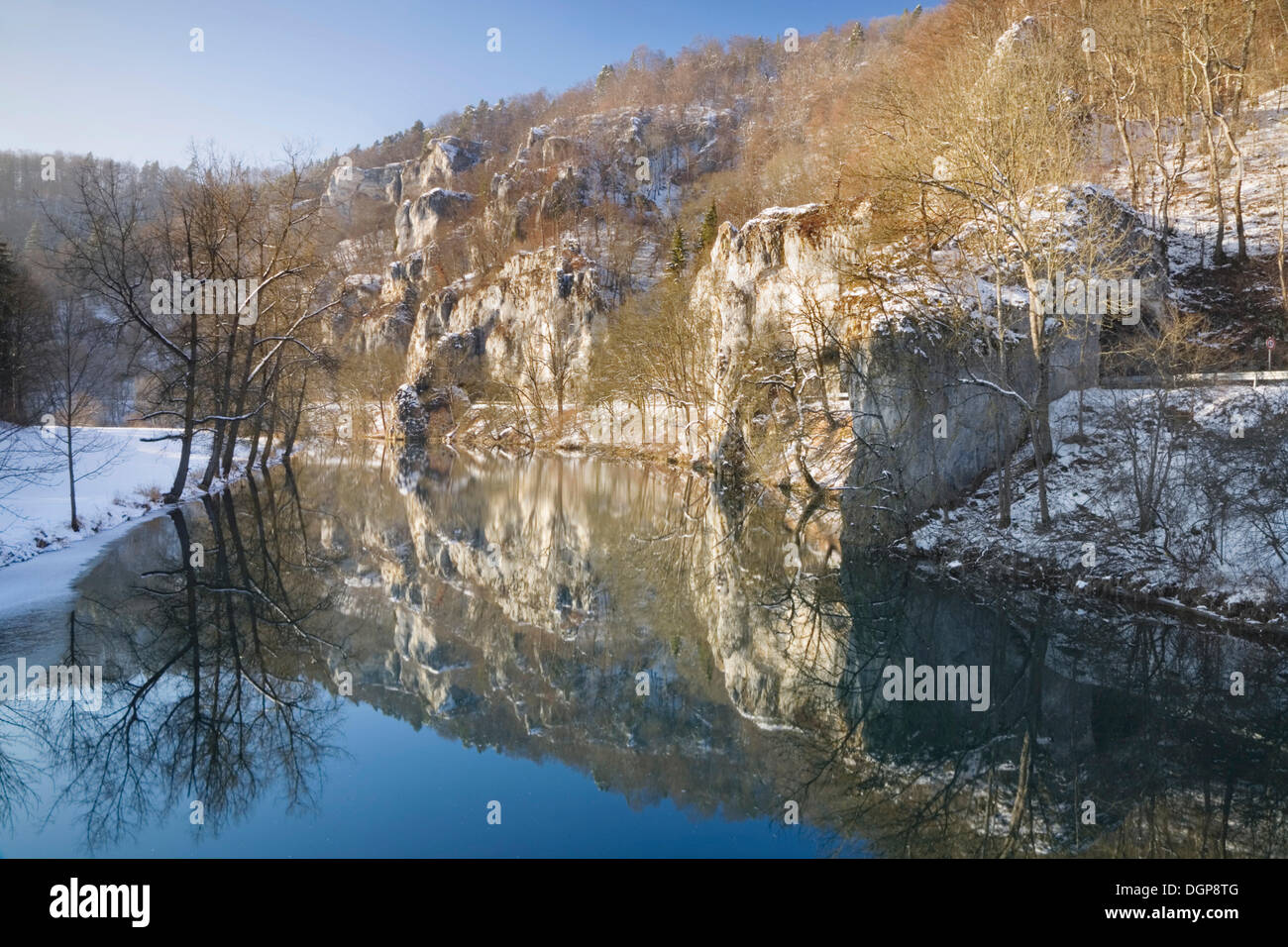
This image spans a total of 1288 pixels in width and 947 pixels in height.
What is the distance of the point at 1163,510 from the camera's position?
1448 cm

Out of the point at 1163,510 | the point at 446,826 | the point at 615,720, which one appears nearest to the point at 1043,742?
the point at 615,720

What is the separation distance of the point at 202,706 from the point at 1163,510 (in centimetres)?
1676

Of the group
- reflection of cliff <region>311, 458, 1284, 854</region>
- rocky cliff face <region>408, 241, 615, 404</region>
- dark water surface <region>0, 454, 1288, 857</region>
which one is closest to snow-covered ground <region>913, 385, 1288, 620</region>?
dark water surface <region>0, 454, 1288, 857</region>

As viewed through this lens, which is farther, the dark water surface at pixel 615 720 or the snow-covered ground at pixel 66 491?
the snow-covered ground at pixel 66 491

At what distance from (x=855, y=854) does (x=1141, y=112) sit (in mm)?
46974

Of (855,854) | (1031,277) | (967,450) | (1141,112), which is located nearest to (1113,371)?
(967,450)

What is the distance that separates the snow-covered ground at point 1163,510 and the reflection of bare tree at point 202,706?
528 inches

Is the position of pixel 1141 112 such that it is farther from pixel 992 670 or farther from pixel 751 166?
pixel 751 166

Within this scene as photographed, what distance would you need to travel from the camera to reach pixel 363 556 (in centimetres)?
1727

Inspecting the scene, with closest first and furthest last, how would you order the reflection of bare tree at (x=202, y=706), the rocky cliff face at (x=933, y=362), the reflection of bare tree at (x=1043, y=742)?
the reflection of bare tree at (x=1043, y=742) < the reflection of bare tree at (x=202, y=706) < the rocky cliff face at (x=933, y=362)

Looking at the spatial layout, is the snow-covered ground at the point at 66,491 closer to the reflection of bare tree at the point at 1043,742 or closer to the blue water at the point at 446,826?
the blue water at the point at 446,826

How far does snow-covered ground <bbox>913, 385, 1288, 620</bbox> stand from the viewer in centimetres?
1228

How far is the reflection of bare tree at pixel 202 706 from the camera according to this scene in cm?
668

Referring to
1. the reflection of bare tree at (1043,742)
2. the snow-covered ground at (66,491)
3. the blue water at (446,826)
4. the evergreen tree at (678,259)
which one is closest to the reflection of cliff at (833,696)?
the reflection of bare tree at (1043,742)
